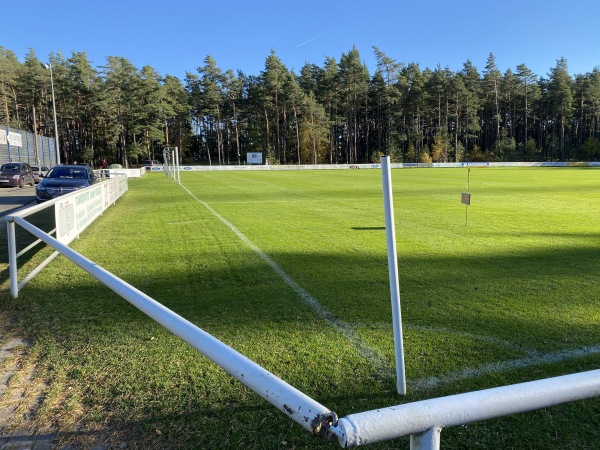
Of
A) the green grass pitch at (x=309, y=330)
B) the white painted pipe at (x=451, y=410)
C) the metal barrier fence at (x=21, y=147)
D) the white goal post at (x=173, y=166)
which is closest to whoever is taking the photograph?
the white painted pipe at (x=451, y=410)

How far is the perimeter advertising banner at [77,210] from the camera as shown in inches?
324

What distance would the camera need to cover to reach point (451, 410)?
131 cm

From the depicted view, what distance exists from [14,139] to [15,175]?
1913 centimetres

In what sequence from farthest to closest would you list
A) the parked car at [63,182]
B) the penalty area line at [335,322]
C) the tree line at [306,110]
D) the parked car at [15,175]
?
the tree line at [306,110]
the parked car at [15,175]
the parked car at [63,182]
the penalty area line at [335,322]

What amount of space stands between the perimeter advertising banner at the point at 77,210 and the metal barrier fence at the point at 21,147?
34897 millimetres

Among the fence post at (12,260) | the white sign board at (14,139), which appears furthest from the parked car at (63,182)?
the white sign board at (14,139)

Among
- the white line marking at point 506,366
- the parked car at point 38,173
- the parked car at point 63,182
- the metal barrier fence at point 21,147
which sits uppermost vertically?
the metal barrier fence at point 21,147

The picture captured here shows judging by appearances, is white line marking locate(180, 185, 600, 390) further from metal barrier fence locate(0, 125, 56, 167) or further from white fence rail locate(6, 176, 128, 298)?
metal barrier fence locate(0, 125, 56, 167)

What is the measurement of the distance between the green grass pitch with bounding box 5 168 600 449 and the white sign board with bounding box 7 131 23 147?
4191 centimetres

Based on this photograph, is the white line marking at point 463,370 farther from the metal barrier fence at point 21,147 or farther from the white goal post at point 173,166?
the metal barrier fence at point 21,147

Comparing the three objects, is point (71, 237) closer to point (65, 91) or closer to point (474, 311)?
point (474, 311)

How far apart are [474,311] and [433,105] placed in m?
97.7

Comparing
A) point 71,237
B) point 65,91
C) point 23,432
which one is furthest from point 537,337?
point 65,91

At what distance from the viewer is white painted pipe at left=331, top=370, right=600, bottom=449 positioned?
1269mm
